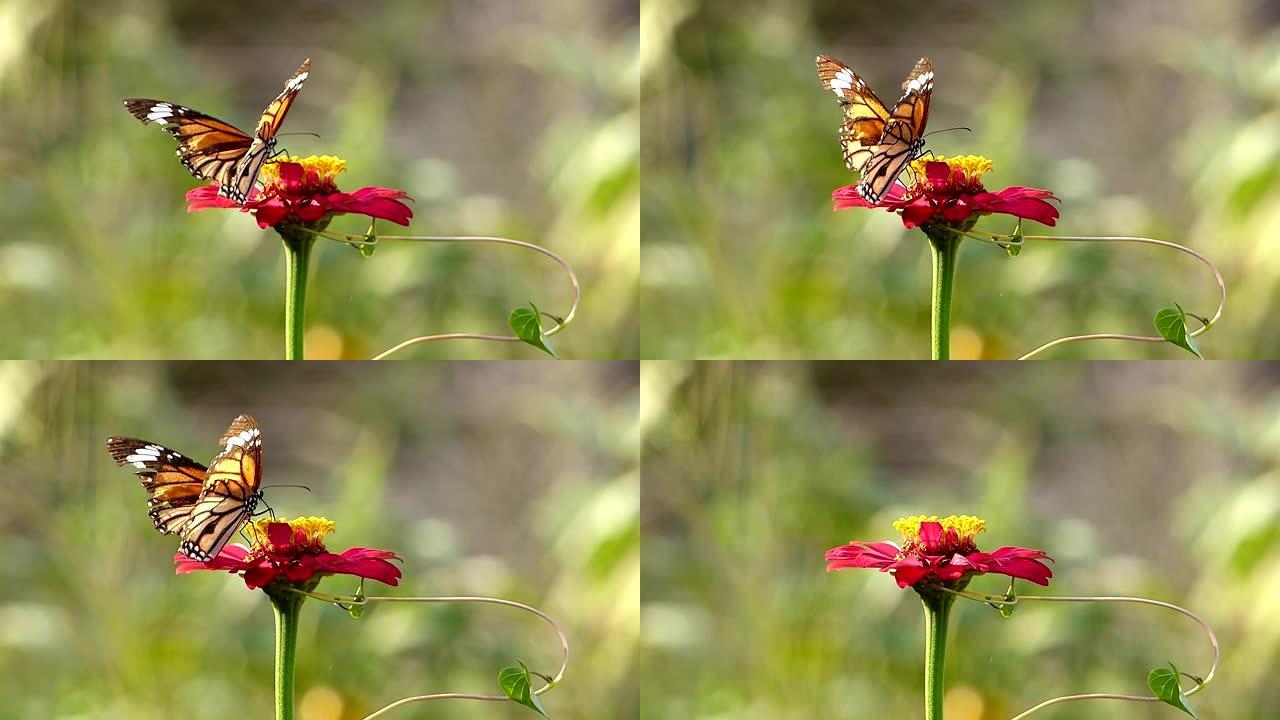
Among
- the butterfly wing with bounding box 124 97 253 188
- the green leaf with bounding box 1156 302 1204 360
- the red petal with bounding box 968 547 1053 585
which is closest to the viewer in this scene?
the red petal with bounding box 968 547 1053 585

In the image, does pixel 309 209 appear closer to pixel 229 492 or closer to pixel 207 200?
pixel 207 200

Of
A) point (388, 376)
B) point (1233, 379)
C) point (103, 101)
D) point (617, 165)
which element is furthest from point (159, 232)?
point (1233, 379)

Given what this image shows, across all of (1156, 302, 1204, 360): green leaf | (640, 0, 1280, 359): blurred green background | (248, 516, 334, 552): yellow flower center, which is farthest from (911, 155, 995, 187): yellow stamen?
(248, 516, 334, 552): yellow flower center

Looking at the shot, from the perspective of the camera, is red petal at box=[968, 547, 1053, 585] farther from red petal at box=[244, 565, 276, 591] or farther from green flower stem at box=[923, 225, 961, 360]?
red petal at box=[244, 565, 276, 591]

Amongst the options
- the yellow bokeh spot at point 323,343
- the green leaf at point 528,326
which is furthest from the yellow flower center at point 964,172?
the yellow bokeh spot at point 323,343

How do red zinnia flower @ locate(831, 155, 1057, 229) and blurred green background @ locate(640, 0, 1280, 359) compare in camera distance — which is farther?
blurred green background @ locate(640, 0, 1280, 359)

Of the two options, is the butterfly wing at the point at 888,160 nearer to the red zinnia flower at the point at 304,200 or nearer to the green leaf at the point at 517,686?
the red zinnia flower at the point at 304,200
